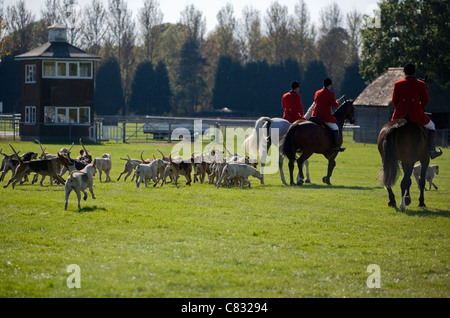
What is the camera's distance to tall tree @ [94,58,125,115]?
264 feet

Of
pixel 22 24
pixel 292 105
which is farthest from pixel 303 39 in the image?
pixel 292 105

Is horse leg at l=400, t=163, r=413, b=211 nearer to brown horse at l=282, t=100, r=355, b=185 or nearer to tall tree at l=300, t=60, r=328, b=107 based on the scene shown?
brown horse at l=282, t=100, r=355, b=185

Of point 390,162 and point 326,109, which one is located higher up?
point 326,109

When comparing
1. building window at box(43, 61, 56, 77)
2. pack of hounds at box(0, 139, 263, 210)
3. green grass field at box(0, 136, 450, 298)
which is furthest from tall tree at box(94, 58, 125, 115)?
green grass field at box(0, 136, 450, 298)

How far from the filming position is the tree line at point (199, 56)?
80.5 m

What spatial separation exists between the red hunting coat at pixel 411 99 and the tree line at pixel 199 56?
60.7 metres

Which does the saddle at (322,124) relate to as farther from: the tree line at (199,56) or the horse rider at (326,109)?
the tree line at (199,56)

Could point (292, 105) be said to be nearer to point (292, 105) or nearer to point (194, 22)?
point (292, 105)

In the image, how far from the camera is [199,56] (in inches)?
3450

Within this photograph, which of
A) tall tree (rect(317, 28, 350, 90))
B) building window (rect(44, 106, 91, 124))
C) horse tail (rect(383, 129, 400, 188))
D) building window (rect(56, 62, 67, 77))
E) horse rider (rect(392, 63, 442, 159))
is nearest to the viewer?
horse tail (rect(383, 129, 400, 188))

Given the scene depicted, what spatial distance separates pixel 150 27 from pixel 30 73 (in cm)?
4374

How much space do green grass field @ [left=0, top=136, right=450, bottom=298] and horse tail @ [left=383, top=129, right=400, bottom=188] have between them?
668 mm

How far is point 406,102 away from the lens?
13.8 meters

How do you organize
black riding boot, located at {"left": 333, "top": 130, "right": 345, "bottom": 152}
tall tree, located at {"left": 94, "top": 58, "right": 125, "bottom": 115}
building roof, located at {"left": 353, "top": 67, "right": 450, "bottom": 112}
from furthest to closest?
tall tree, located at {"left": 94, "top": 58, "right": 125, "bottom": 115} → building roof, located at {"left": 353, "top": 67, "right": 450, "bottom": 112} → black riding boot, located at {"left": 333, "top": 130, "right": 345, "bottom": 152}
